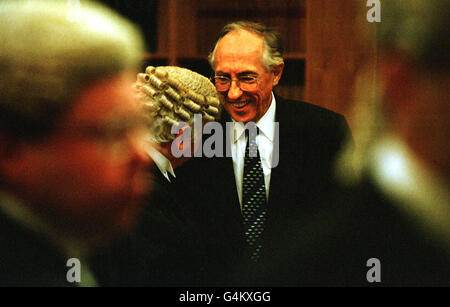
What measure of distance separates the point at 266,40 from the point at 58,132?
0.79 meters

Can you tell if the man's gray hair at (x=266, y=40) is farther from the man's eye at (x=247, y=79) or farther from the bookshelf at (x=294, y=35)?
the bookshelf at (x=294, y=35)

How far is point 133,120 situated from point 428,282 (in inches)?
54.8

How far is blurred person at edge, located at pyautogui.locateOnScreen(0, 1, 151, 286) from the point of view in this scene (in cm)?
113

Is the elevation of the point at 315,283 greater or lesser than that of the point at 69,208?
lesser

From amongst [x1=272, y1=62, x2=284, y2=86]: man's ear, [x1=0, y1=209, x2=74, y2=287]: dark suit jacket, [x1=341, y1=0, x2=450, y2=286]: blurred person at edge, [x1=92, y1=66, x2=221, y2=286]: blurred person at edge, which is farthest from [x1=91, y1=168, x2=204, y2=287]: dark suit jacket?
[x1=341, y1=0, x2=450, y2=286]: blurred person at edge

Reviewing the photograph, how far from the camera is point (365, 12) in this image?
196cm

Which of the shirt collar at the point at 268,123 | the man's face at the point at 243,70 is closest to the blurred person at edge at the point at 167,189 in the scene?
the man's face at the point at 243,70

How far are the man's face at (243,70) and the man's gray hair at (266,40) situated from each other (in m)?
0.02

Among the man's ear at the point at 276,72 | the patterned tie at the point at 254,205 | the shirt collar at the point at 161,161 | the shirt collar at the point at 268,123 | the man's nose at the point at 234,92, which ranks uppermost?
the man's ear at the point at 276,72

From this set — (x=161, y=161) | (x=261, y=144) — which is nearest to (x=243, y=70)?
(x=261, y=144)

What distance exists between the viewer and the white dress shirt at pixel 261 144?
158 centimetres

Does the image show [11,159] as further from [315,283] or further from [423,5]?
[423,5]

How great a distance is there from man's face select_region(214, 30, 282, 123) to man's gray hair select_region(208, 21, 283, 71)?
16 millimetres
